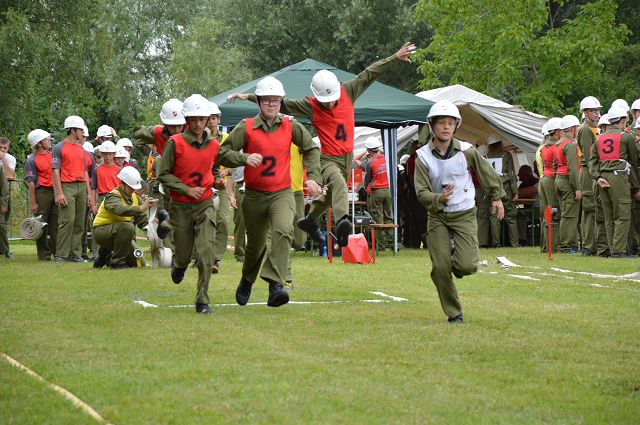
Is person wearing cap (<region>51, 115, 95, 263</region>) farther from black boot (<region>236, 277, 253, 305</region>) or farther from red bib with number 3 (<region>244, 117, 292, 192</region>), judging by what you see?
red bib with number 3 (<region>244, 117, 292, 192</region>)

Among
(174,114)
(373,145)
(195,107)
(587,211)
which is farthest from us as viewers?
(373,145)

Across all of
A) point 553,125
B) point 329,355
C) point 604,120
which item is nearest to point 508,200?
point 553,125

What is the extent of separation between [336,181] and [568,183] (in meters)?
9.47

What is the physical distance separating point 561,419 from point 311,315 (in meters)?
5.27

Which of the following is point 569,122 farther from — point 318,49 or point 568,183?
point 318,49

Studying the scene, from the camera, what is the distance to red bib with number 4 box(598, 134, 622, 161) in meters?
20.9

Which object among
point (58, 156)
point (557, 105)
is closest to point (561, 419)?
point (58, 156)

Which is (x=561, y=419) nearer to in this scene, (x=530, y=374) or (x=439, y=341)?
(x=530, y=374)

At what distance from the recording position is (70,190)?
21.5 m

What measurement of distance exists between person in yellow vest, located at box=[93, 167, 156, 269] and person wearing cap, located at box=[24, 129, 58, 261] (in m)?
2.97

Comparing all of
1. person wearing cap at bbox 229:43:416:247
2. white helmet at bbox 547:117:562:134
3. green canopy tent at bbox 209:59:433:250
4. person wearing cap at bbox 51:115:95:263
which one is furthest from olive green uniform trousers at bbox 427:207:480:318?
white helmet at bbox 547:117:562:134

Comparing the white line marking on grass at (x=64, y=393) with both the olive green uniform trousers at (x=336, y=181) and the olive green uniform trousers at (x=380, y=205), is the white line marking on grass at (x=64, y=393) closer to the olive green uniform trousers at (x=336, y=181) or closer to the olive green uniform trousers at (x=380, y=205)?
the olive green uniform trousers at (x=336, y=181)

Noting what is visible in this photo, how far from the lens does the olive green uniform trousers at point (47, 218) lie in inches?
870

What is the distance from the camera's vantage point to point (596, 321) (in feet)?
37.2
